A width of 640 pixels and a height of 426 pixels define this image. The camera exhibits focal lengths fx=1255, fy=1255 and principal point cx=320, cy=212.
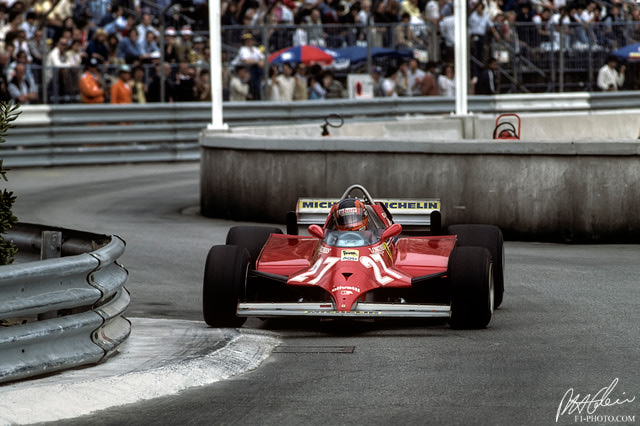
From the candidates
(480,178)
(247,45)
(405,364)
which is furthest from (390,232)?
(247,45)

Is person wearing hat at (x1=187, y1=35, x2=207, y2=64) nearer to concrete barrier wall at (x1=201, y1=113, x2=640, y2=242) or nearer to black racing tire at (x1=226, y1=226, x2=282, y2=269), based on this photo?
concrete barrier wall at (x1=201, y1=113, x2=640, y2=242)

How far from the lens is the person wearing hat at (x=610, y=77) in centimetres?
2908

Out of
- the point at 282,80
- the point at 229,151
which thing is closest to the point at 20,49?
the point at 282,80

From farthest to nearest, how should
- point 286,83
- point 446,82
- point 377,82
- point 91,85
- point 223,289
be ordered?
point 446,82, point 377,82, point 286,83, point 91,85, point 223,289

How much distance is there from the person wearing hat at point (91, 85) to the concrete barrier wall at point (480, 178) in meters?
8.54

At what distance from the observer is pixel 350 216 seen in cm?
959

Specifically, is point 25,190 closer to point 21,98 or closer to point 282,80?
point 21,98

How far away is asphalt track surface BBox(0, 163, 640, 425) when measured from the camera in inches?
243

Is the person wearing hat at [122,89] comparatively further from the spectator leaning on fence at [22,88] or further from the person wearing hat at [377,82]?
the person wearing hat at [377,82]

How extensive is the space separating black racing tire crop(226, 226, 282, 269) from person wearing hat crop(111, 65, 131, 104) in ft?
51.6

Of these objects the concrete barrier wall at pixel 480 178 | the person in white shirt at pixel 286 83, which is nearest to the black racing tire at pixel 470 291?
the concrete barrier wall at pixel 480 178

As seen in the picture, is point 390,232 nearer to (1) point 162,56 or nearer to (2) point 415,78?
(1) point 162,56

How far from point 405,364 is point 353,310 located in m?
1.25

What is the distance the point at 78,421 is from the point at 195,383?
1.01m
